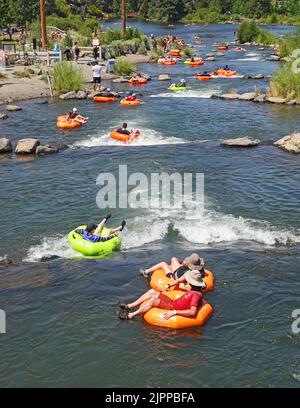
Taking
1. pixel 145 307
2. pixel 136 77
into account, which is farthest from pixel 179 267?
pixel 136 77

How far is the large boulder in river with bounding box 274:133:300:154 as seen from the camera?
2259 centimetres

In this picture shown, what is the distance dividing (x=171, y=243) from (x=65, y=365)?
5662mm

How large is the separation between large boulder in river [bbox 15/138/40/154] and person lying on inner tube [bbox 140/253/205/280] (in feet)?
38.7

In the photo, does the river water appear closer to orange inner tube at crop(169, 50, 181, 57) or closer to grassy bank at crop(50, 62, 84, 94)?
grassy bank at crop(50, 62, 84, 94)

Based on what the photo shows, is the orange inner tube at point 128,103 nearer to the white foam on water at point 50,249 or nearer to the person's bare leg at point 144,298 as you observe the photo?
the white foam on water at point 50,249

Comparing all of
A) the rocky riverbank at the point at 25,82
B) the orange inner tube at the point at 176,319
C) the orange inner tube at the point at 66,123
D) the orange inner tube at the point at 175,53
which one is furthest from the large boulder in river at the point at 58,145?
the orange inner tube at the point at 175,53

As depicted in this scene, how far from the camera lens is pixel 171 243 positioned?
47.7 ft

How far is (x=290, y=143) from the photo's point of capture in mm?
22922

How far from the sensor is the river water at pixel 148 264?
31.7 ft

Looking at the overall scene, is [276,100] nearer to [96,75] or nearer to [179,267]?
[96,75]

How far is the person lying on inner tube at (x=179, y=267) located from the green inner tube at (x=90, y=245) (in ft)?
5.01

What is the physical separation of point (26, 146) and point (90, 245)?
33.7ft

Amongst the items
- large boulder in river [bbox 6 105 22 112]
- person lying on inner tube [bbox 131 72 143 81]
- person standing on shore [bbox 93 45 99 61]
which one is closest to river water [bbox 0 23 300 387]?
large boulder in river [bbox 6 105 22 112]

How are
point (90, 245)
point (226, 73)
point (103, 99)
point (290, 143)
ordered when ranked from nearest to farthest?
point (90, 245)
point (290, 143)
point (103, 99)
point (226, 73)
